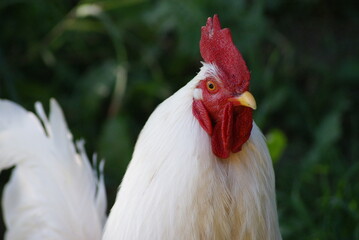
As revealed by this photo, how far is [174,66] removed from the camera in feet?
17.3

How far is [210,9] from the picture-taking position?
479 centimetres

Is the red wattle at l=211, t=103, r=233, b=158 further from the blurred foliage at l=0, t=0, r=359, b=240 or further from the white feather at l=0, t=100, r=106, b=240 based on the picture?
the blurred foliage at l=0, t=0, r=359, b=240

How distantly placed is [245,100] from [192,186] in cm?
41

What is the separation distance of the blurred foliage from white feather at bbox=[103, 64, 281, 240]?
1.85 metres

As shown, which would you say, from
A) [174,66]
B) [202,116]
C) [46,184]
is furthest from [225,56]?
[174,66]

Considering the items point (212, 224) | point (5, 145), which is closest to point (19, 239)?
point (5, 145)

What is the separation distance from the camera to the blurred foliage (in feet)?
14.8

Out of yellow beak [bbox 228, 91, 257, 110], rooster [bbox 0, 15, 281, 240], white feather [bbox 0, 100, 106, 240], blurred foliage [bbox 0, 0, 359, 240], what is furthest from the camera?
blurred foliage [bbox 0, 0, 359, 240]

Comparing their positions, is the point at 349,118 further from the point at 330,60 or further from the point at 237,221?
the point at 237,221

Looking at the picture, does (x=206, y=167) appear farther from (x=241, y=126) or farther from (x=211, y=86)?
(x=211, y=86)

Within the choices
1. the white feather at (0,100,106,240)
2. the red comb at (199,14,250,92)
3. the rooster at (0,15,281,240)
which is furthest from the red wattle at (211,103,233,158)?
the white feather at (0,100,106,240)

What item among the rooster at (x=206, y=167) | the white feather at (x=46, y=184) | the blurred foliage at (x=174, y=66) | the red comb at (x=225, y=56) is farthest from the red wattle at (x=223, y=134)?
the blurred foliage at (x=174, y=66)

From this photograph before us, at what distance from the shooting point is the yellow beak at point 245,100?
208 cm

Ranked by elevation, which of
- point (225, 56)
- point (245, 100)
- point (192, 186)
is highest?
point (225, 56)
